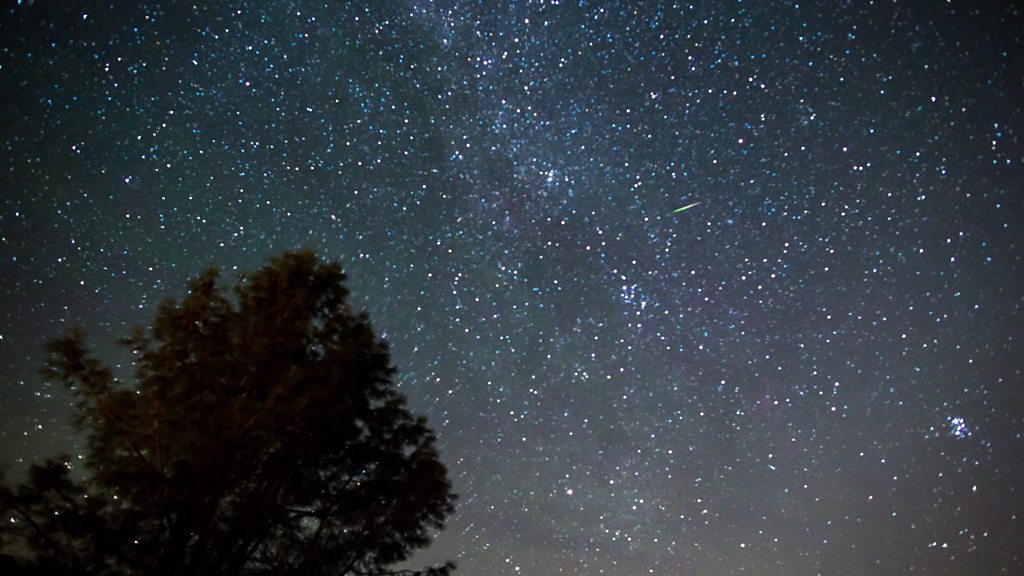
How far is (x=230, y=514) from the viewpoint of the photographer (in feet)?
20.6

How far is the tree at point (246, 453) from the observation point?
595 cm

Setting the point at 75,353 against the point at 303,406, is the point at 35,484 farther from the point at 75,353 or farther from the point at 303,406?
the point at 303,406

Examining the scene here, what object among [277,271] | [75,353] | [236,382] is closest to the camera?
Result: [75,353]

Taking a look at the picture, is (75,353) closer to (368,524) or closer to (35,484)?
(35,484)

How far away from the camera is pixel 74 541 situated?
230 inches

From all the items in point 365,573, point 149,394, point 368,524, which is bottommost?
point 365,573

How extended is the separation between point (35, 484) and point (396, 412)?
3590 millimetres

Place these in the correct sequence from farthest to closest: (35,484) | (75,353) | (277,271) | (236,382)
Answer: (277,271)
(236,382)
(75,353)
(35,484)

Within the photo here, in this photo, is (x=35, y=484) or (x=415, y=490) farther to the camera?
(x=415, y=490)

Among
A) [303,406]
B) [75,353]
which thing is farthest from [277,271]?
[75,353]

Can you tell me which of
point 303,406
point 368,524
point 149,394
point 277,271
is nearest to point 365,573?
point 368,524

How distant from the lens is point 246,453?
6.32m

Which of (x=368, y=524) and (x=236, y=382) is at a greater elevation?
(x=236, y=382)

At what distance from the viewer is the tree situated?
19.5ft
